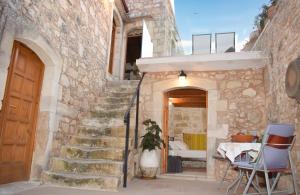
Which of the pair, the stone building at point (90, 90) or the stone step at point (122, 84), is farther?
the stone step at point (122, 84)

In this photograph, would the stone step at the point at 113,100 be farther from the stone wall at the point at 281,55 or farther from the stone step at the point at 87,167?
the stone wall at the point at 281,55

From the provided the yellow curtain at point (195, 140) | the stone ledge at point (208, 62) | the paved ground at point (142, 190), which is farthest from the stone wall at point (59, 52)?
the yellow curtain at point (195, 140)

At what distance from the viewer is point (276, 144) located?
2.57 metres

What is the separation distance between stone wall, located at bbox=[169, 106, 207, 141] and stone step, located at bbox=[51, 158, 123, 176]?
5701mm

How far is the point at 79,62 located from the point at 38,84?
1.07m

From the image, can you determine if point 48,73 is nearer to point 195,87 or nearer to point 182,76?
point 182,76

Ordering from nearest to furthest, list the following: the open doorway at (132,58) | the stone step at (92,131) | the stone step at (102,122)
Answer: the stone step at (92,131) → the stone step at (102,122) → the open doorway at (132,58)

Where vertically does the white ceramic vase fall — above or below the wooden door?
below

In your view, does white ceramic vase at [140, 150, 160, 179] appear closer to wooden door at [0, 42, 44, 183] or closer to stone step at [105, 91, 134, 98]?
stone step at [105, 91, 134, 98]

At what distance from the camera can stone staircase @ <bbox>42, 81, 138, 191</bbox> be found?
3.35m

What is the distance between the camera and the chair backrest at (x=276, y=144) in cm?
254

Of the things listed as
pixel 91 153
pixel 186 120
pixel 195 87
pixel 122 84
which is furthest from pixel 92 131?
pixel 186 120

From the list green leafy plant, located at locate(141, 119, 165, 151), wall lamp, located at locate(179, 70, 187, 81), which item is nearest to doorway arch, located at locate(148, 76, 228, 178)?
wall lamp, located at locate(179, 70, 187, 81)

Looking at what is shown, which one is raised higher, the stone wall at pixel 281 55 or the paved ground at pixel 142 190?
the stone wall at pixel 281 55
